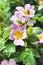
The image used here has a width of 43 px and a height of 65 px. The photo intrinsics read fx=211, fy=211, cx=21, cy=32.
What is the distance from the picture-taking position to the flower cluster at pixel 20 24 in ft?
2.75

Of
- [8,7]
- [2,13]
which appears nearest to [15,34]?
[2,13]

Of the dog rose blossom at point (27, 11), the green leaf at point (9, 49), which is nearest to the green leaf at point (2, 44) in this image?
the green leaf at point (9, 49)

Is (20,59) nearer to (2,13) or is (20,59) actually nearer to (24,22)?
(24,22)

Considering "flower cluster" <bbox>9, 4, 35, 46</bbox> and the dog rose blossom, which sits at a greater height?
the dog rose blossom

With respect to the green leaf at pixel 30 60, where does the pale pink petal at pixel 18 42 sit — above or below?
above

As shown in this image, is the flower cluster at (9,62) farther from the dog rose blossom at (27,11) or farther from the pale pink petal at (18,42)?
the dog rose blossom at (27,11)

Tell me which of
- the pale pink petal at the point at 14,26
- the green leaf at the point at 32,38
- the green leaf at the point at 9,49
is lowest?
the green leaf at the point at 9,49

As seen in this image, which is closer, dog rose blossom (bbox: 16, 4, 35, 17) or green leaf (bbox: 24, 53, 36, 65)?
green leaf (bbox: 24, 53, 36, 65)

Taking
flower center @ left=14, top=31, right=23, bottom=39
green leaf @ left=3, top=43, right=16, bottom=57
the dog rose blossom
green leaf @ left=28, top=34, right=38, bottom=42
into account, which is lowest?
green leaf @ left=3, top=43, right=16, bottom=57

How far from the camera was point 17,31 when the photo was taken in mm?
854

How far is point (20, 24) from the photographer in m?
0.90

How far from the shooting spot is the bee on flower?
0.83 m

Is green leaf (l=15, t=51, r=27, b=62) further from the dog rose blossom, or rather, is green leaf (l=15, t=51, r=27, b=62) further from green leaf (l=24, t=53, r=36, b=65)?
the dog rose blossom

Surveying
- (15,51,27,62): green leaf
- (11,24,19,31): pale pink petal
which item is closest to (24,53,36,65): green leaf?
(15,51,27,62): green leaf
